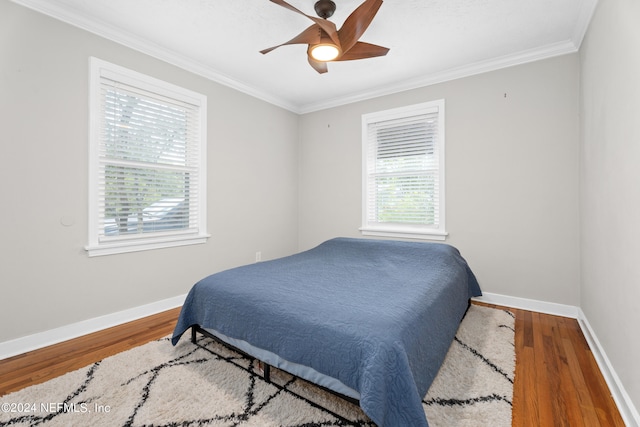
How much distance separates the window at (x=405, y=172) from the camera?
3.37 metres

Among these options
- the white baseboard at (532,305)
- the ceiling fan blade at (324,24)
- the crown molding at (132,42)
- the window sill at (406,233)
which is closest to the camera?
the ceiling fan blade at (324,24)

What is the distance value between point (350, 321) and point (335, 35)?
1732 millimetres

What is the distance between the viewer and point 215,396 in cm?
160

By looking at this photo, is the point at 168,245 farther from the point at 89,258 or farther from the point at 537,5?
the point at 537,5

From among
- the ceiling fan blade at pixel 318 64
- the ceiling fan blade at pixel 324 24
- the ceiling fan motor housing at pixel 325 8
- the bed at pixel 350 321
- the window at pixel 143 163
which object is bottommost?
the bed at pixel 350 321

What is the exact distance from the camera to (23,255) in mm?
2094

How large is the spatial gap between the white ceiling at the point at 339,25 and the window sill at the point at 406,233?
1709 mm

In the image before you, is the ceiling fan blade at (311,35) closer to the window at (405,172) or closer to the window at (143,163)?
the window at (143,163)

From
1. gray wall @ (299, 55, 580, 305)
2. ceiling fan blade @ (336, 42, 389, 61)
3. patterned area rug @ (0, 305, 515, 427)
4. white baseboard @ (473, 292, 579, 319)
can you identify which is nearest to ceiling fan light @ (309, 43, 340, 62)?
ceiling fan blade @ (336, 42, 389, 61)

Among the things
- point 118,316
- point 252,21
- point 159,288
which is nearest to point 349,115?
point 252,21

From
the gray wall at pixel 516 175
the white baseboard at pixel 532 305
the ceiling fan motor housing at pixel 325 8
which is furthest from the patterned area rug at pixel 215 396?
the ceiling fan motor housing at pixel 325 8

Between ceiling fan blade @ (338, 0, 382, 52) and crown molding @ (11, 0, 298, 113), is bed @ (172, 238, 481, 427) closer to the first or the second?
ceiling fan blade @ (338, 0, 382, 52)

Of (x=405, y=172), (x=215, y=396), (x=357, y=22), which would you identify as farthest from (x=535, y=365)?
(x=357, y=22)

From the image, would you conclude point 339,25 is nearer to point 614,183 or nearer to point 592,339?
point 614,183
